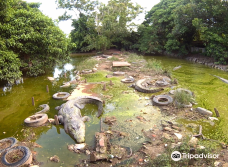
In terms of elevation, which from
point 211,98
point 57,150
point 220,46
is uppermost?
point 220,46

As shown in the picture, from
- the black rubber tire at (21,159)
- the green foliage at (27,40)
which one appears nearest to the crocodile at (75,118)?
the black rubber tire at (21,159)

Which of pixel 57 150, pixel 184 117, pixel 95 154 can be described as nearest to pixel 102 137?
pixel 95 154

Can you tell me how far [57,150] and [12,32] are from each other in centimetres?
856

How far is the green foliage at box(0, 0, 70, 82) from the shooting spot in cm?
1000

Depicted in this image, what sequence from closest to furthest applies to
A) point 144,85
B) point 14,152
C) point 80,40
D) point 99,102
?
point 14,152
point 99,102
point 144,85
point 80,40

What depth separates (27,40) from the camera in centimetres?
1153

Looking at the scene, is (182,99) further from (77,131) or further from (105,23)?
(105,23)

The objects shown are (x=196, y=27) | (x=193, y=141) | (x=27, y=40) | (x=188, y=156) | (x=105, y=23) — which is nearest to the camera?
(x=188, y=156)

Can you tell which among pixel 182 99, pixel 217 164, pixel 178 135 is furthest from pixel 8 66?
pixel 217 164

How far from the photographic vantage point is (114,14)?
25.6 m

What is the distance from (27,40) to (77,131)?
882 centimetres

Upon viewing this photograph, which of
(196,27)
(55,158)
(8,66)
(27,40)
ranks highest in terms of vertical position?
(196,27)

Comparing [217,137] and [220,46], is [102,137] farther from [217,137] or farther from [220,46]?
[220,46]

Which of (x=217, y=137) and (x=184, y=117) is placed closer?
(x=217, y=137)
